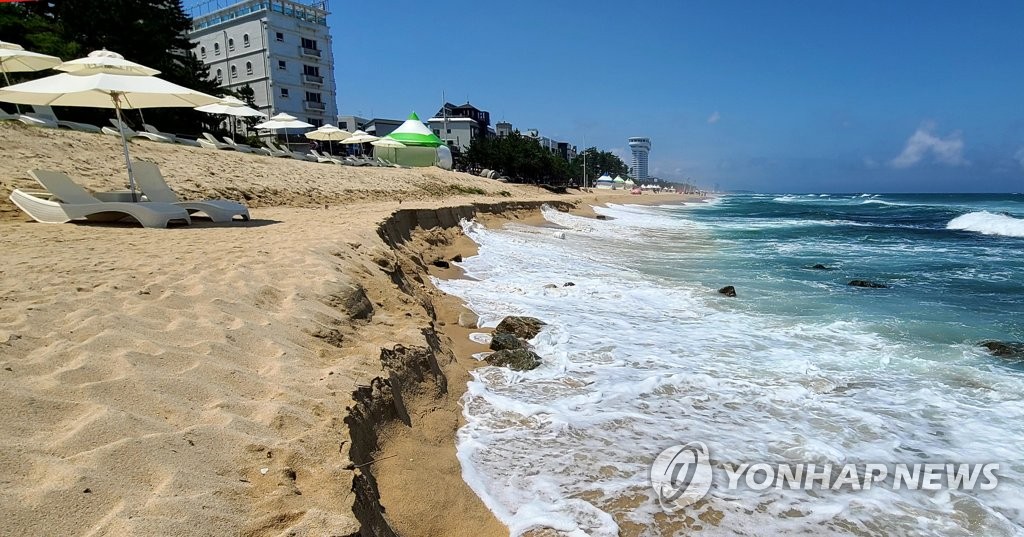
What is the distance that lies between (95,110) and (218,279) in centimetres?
2322

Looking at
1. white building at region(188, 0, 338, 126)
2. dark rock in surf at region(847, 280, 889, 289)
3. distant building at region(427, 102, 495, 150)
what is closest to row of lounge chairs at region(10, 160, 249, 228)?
dark rock in surf at region(847, 280, 889, 289)

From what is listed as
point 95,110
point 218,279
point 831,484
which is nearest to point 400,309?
point 218,279

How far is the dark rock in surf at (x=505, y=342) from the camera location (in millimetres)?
6230

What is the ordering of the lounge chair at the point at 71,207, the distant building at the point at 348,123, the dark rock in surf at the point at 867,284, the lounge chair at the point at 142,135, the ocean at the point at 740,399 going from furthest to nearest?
the distant building at the point at 348,123
the lounge chair at the point at 142,135
the dark rock in surf at the point at 867,284
the lounge chair at the point at 71,207
the ocean at the point at 740,399

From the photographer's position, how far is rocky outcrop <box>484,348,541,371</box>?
19.0ft

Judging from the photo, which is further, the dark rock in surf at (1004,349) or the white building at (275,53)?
the white building at (275,53)

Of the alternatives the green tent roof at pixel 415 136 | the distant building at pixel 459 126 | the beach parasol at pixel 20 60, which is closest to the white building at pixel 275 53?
the green tent roof at pixel 415 136

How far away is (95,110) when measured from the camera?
2145 centimetres

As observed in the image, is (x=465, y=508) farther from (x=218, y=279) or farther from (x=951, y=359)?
(x=951, y=359)

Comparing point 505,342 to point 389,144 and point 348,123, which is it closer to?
point 389,144

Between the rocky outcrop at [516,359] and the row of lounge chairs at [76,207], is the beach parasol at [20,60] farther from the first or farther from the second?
the rocky outcrop at [516,359]

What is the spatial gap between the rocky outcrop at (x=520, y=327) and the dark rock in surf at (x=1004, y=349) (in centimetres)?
637

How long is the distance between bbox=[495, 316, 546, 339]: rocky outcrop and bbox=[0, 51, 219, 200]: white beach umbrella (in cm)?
592

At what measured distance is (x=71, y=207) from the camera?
26.3 feet
